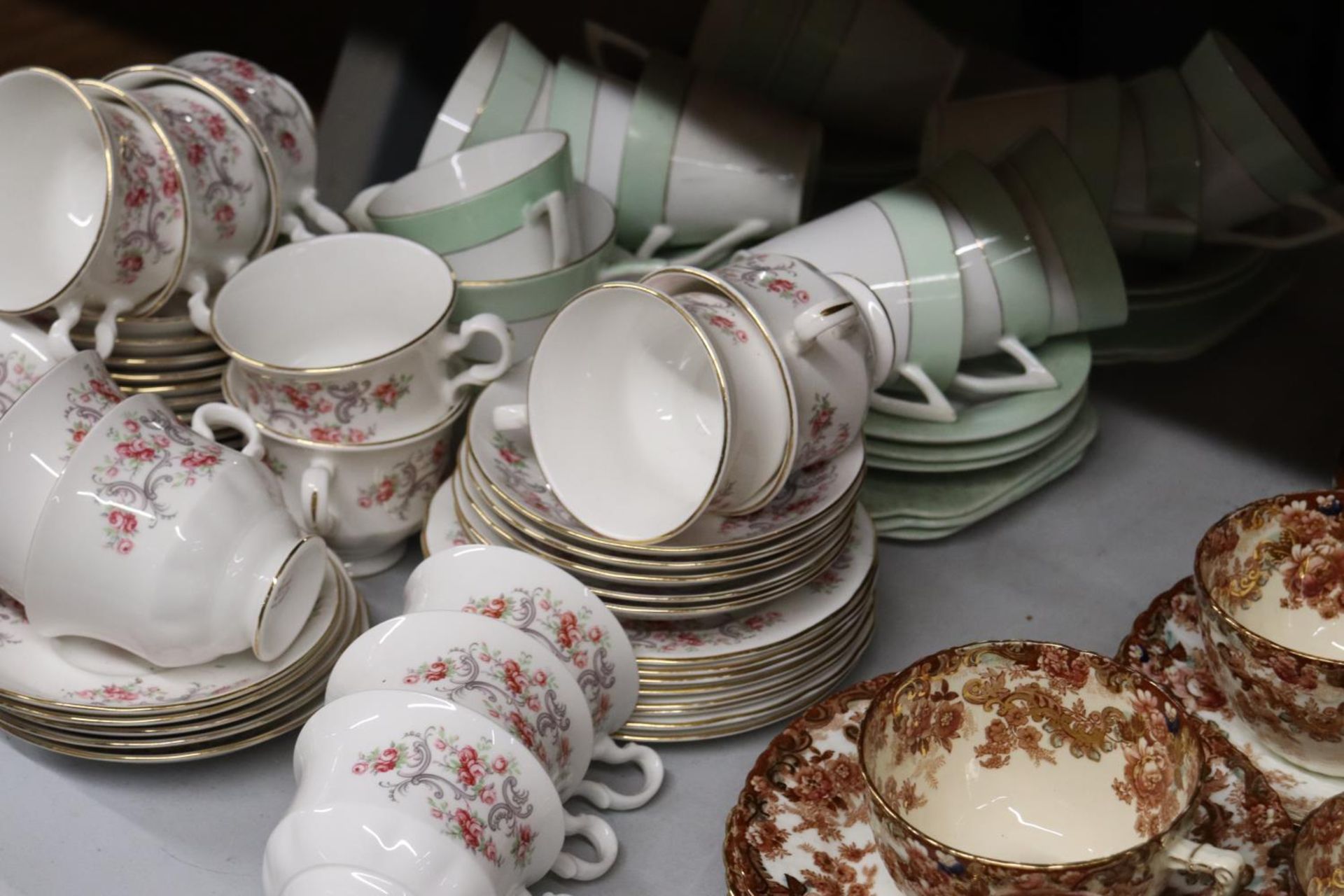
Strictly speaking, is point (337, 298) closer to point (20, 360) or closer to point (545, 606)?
point (20, 360)

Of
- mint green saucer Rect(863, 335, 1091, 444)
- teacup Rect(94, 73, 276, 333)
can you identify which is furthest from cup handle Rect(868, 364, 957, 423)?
teacup Rect(94, 73, 276, 333)

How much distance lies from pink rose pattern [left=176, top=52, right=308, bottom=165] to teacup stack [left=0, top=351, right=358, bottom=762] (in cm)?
28

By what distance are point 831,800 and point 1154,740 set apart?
154 mm

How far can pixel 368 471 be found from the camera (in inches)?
Answer: 37.4

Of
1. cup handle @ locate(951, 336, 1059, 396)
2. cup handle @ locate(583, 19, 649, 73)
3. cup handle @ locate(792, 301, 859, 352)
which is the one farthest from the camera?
cup handle @ locate(583, 19, 649, 73)

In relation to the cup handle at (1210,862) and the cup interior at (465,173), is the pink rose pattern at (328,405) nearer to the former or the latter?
the cup interior at (465,173)

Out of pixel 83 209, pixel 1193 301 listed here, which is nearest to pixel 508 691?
pixel 83 209

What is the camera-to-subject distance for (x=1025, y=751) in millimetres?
738

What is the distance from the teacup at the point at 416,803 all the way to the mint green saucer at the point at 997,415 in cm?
42

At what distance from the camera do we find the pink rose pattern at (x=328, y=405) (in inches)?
36.4

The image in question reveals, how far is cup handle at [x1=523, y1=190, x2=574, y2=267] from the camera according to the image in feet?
3.49

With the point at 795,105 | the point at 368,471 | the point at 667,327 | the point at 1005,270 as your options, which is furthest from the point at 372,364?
the point at 795,105

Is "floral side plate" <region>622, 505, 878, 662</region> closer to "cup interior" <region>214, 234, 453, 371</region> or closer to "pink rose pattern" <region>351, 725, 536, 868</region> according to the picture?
"pink rose pattern" <region>351, 725, 536, 868</region>

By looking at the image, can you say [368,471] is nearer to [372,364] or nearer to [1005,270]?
[372,364]
